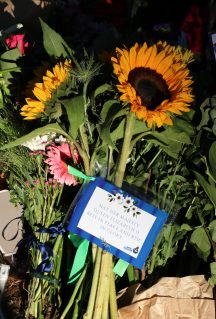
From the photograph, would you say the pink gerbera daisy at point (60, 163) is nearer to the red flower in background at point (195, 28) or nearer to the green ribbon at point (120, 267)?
the green ribbon at point (120, 267)

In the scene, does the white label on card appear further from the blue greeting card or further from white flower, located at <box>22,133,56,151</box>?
white flower, located at <box>22,133,56,151</box>

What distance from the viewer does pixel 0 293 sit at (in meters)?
1.46

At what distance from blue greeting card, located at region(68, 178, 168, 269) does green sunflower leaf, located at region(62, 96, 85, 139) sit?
185mm

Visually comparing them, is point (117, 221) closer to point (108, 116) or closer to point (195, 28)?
point (108, 116)

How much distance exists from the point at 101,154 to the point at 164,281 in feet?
1.13

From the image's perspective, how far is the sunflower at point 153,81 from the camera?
1.04 m

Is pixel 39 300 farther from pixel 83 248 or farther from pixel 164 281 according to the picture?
pixel 164 281

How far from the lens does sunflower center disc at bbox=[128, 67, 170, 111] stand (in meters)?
1.09

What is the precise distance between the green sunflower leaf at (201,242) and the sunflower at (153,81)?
0.30 meters

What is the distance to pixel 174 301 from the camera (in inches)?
49.5

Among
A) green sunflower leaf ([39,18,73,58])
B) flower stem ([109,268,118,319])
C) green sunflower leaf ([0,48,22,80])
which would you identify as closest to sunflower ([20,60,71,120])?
green sunflower leaf ([39,18,73,58])

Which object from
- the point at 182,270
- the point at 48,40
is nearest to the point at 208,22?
the point at 48,40

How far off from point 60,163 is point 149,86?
0.32 meters

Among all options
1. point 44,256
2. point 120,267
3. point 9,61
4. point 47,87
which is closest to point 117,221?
point 120,267
